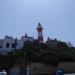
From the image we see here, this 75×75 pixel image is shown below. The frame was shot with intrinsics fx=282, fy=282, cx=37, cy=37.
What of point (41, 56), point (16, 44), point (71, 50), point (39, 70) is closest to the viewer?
point (39, 70)

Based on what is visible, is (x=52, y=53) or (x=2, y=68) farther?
(x=52, y=53)

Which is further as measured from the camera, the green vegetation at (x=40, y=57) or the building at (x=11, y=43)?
the building at (x=11, y=43)

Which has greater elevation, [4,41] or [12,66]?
[4,41]

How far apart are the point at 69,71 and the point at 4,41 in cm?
2941

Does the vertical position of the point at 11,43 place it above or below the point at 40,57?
above

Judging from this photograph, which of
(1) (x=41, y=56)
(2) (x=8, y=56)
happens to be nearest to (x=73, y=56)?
(1) (x=41, y=56)

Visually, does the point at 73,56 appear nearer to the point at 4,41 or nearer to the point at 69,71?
the point at 69,71

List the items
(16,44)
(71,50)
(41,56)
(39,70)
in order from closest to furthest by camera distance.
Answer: (39,70)
(41,56)
(71,50)
(16,44)

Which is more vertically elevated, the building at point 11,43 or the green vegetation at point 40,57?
the building at point 11,43

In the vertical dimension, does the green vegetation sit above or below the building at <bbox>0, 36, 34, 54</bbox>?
below

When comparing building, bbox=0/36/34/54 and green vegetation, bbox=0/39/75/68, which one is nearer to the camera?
green vegetation, bbox=0/39/75/68

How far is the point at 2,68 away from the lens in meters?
52.5

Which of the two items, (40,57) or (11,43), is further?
(11,43)

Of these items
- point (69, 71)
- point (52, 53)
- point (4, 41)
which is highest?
point (4, 41)
